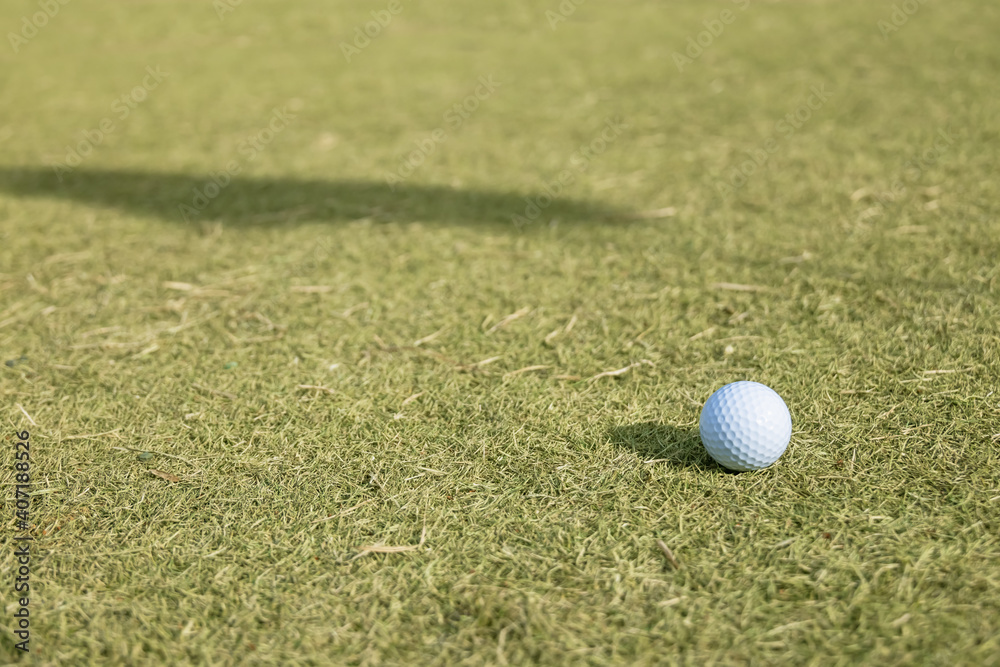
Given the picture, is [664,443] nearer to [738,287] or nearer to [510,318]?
[510,318]

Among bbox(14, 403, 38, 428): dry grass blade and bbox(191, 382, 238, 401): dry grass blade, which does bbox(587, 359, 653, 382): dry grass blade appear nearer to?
bbox(191, 382, 238, 401): dry grass blade

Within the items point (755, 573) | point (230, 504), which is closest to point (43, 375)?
point (230, 504)

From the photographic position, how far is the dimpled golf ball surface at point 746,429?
7.50 ft

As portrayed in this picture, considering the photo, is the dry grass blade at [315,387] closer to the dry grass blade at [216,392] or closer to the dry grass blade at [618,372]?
the dry grass blade at [216,392]

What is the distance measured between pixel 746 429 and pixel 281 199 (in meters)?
3.72

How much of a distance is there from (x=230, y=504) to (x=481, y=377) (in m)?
1.06

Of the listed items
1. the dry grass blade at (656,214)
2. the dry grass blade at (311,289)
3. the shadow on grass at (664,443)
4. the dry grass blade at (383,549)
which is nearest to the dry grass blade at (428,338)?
the dry grass blade at (311,289)

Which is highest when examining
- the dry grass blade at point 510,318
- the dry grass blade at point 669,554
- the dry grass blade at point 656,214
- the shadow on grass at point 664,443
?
the dry grass blade at point 656,214

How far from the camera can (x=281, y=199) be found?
507 cm

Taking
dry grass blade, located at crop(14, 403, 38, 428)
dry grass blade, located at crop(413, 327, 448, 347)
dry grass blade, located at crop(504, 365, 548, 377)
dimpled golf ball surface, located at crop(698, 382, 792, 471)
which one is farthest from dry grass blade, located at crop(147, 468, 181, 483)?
dimpled golf ball surface, located at crop(698, 382, 792, 471)

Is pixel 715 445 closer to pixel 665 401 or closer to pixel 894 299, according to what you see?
pixel 665 401

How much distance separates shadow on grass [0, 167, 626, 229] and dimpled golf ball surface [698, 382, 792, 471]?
7.27 ft

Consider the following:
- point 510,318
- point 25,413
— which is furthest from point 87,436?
point 510,318

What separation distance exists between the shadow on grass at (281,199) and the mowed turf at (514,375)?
4 centimetres
